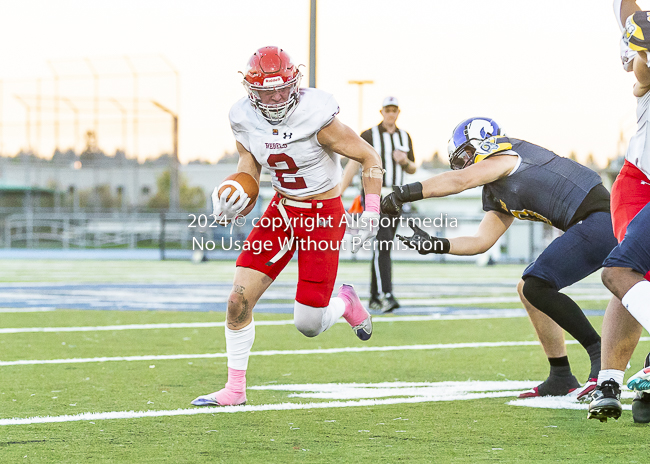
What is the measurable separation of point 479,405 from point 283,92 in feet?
6.25

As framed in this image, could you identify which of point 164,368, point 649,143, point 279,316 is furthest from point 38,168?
point 649,143

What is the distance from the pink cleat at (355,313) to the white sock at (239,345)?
950 millimetres

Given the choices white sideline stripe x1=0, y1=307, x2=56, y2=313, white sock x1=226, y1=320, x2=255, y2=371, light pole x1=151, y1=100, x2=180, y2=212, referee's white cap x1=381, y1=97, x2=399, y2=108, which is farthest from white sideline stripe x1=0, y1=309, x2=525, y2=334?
light pole x1=151, y1=100, x2=180, y2=212

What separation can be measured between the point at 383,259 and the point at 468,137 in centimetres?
445

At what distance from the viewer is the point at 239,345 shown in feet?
15.6

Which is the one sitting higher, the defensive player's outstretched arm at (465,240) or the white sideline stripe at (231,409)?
the defensive player's outstretched arm at (465,240)

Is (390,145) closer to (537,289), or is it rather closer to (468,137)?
(468,137)

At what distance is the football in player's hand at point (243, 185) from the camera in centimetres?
470

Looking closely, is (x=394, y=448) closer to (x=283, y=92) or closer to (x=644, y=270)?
(x=644, y=270)

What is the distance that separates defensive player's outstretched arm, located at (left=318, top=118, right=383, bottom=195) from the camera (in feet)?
15.9

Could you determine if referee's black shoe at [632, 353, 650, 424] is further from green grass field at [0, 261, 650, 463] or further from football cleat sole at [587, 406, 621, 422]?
football cleat sole at [587, 406, 621, 422]

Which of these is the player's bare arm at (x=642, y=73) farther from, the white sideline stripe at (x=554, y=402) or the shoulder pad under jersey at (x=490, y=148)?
the white sideline stripe at (x=554, y=402)

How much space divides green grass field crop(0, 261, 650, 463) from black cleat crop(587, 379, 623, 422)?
0.11 m

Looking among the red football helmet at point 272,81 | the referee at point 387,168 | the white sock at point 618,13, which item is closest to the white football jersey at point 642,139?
the white sock at point 618,13
